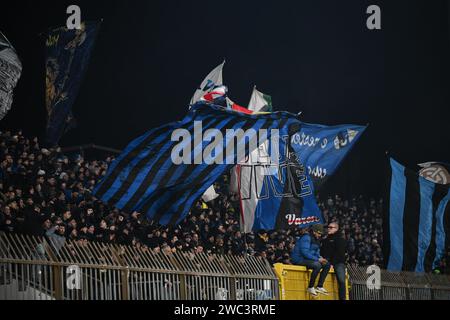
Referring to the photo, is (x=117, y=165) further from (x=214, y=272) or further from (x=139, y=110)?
(x=139, y=110)

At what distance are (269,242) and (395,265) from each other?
200 inches

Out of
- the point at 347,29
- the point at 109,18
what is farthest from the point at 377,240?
the point at 109,18

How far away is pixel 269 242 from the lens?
25328 millimetres

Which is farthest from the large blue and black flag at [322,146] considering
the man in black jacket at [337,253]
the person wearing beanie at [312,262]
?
the person wearing beanie at [312,262]

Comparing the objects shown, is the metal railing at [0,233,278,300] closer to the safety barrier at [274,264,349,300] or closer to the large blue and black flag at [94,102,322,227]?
the safety barrier at [274,264,349,300]

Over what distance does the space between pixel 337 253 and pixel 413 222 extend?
189 inches

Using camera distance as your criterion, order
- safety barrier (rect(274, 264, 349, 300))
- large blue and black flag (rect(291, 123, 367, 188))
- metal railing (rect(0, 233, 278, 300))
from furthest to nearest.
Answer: large blue and black flag (rect(291, 123, 367, 188))
safety barrier (rect(274, 264, 349, 300))
metal railing (rect(0, 233, 278, 300))

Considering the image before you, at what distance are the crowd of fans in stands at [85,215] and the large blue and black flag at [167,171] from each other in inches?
35.3

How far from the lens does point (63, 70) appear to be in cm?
1992

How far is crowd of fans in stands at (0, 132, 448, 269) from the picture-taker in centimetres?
1803

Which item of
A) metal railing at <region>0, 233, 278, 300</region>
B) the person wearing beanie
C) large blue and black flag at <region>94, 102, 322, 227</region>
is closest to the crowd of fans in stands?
metal railing at <region>0, 233, 278, 300</region>

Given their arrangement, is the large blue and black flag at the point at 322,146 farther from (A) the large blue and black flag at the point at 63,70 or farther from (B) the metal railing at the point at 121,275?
(B) the metal railing at the point at 121,275

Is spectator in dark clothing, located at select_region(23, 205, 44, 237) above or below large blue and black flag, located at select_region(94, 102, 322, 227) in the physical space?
below

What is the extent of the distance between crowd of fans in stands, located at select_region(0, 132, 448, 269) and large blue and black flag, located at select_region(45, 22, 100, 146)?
1205mm
